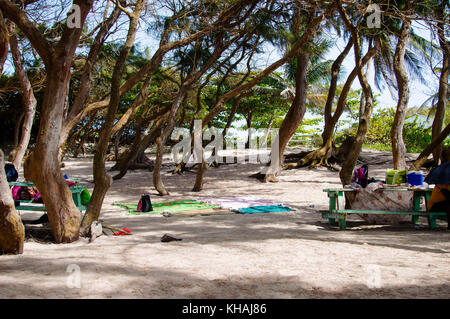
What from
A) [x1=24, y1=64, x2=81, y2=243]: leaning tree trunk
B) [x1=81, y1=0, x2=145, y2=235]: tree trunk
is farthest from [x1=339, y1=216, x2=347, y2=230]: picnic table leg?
[x1=24, y1=64, x2=81, y2=243]: leaning tree trunk

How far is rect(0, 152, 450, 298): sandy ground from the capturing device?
2.75 meters

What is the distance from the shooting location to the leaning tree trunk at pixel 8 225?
3.90 metres

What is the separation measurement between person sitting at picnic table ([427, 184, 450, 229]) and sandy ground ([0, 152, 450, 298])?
32cm

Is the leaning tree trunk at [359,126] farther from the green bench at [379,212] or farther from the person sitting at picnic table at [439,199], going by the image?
the person sitting at picnic table at [439,199]

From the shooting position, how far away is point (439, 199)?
Answer: 5.62 metres

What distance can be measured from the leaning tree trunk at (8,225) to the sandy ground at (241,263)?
0.55 feet

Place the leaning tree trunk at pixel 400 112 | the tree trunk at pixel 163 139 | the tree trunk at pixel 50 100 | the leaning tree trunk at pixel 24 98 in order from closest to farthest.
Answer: the tree trunk at pixel 50 100 < the leaning tree trunk at pixel 400 112 < the leaning tree trunk at pixel 24 98 < the tree trunk at pixel 163 139

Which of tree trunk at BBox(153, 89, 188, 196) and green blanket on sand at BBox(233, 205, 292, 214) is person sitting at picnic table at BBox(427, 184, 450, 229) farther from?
tree trunk at BBox(153, 89, 188, 196)

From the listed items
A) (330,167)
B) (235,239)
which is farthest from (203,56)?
(235,239)

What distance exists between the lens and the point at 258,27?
10.3m

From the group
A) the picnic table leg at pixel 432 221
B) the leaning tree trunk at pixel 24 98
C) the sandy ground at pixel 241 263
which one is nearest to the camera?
the sandy ground at pixel 241 263

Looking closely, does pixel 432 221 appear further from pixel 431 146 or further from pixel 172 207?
pixel 431 146

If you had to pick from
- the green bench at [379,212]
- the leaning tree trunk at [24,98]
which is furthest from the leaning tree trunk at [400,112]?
the leaning tree trunk at [24,98]
